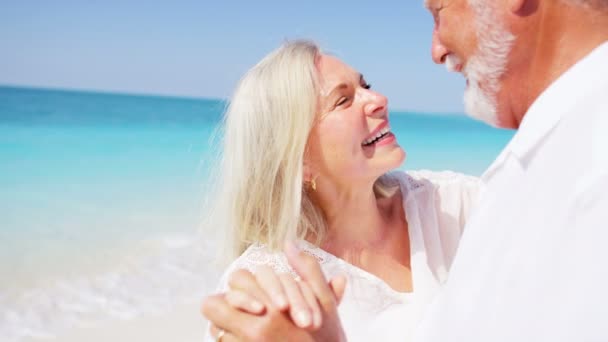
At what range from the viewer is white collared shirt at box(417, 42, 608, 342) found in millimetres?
961

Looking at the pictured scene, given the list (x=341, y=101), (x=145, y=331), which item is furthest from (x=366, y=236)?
(x=145, y=331)

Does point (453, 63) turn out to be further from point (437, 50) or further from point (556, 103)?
Answer: point (556, 103)

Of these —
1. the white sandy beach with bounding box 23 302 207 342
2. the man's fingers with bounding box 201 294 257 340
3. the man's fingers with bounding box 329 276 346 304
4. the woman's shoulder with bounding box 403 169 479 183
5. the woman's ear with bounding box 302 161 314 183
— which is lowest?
the white sandy beach with bounding box 23 302 207 342

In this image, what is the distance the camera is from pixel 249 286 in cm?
120

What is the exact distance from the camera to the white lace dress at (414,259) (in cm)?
260

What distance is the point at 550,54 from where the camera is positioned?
1476mm

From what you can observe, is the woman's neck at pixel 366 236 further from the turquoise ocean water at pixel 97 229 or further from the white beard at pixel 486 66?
the white beard at pixel 486 66

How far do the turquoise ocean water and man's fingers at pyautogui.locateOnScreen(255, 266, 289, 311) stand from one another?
7.13 feet

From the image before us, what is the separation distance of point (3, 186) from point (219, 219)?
9.30 meters

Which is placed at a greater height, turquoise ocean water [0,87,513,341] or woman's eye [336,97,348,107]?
woman's eye [336,97,348,107]

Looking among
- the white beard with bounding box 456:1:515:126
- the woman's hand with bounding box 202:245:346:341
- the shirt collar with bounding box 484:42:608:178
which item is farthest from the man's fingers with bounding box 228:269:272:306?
the white beard with bounding box 456:1:515:126

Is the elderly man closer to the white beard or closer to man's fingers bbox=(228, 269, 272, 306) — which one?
man's fingers bbox=(228, 269, 272, 306)

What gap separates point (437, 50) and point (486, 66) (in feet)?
0.57

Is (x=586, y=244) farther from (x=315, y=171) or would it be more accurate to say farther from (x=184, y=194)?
(x=184, y=194)
